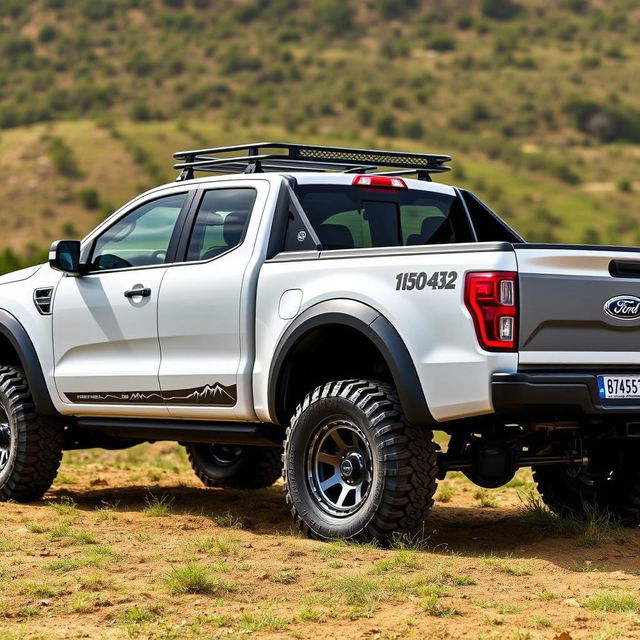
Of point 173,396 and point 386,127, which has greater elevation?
point 386,127

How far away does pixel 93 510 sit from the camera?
8.52m

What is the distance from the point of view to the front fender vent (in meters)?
8.45

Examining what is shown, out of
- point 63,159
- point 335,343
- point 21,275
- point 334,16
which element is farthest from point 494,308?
point 334,16

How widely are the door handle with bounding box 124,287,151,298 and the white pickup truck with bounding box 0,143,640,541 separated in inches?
0.4

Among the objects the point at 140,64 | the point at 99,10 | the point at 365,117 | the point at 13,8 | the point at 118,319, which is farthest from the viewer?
the point at 13,8

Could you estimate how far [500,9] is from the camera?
87.1m

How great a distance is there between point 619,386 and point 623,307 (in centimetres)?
38

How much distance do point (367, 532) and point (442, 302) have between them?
1232 mm


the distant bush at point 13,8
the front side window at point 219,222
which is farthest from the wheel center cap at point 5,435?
the distant bush at point 13,8

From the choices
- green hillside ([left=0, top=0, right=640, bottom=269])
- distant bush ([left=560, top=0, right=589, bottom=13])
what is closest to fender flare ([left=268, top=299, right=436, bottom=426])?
green hillside ([left=0, top=0, right=640, bottom=269])

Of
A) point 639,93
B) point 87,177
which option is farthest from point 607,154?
point 87,177

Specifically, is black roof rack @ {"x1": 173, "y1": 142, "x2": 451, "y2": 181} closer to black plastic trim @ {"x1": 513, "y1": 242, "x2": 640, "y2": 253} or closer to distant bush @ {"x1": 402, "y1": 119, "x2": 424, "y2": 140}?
black plastic trim @ {"x1": 513, "y1": 242, "x2": 640, "y2": 253}

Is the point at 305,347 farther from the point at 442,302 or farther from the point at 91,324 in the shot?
the point at 91,324

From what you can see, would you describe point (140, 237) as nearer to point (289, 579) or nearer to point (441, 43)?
point (289, 579)
